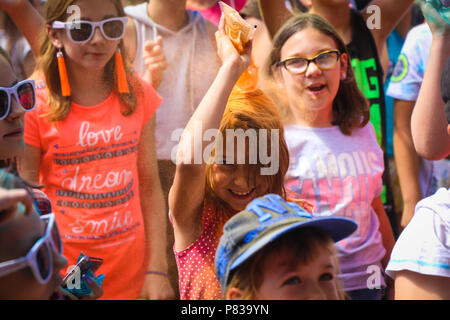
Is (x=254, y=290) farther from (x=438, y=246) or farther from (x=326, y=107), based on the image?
(x=326, y=107)

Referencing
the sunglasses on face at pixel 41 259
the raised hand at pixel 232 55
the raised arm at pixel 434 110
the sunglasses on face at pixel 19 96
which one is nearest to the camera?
the sunglasses on face at pixel 41 259

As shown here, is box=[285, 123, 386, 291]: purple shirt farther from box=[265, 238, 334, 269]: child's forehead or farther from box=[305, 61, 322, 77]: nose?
box=[265, 238, 334, 269]: child's forehead

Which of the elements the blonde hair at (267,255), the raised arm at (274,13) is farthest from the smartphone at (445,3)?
the blonde hair at (267,255)

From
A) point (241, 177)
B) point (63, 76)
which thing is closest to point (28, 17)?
point (63, 76)

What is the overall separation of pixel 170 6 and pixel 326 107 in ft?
2.03

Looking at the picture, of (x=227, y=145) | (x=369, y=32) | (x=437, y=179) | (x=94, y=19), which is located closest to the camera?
(x=227, y=145)

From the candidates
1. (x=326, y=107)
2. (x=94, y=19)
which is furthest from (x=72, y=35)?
(x=326, y=107)

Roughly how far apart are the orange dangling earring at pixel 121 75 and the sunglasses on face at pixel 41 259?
2.50 feet

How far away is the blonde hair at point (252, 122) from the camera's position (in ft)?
5.93

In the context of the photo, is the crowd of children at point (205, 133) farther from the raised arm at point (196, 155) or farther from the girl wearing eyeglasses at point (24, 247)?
the girl wearing eyeglasses at point (24, 247)

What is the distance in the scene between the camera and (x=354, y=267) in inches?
78.9

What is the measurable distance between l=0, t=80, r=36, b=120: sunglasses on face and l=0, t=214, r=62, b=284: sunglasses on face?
410mm

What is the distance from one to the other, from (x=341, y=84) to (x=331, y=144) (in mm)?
208
